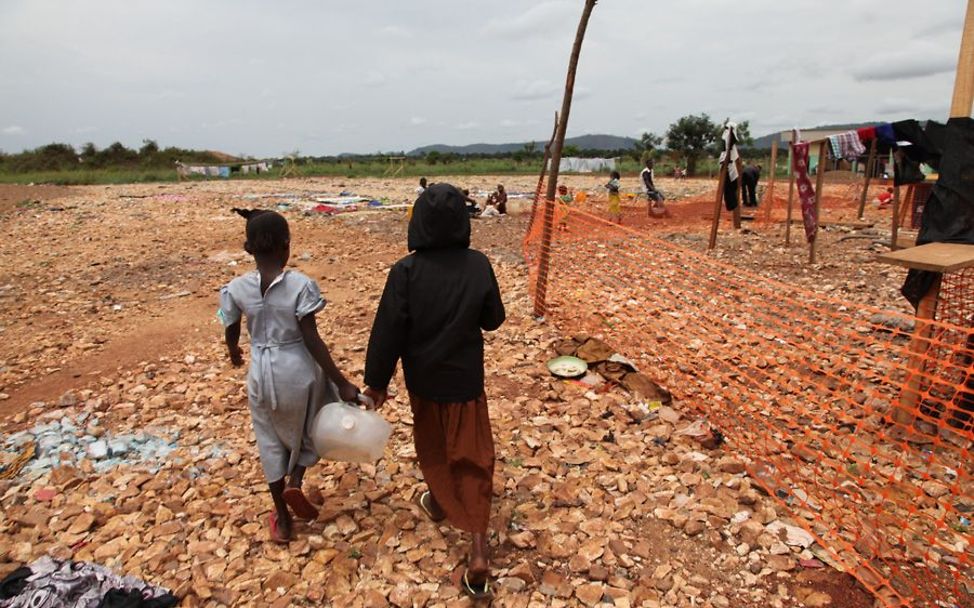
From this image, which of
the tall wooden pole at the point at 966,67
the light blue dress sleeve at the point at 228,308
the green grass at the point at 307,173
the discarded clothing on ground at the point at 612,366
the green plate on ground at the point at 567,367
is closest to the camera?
the light blue dress sleeve at the point at 228,308

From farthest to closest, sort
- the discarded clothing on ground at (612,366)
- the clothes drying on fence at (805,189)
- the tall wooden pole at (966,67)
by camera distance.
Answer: the clothes drying on fence at (805,189) → the discarded clothing on ground at (612,366) → the tall wooden pole at (966,67)

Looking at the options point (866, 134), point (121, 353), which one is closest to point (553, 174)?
point (121, 353)

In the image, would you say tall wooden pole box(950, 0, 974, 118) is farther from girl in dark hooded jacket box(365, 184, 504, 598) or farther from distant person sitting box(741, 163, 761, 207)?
distant person sitting box(741, 163, 761, 207)

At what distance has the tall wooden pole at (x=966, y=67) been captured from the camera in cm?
321

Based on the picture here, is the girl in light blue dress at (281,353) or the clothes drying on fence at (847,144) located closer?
the girl in light blue dress at (281,353)

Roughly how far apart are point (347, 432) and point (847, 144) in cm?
963

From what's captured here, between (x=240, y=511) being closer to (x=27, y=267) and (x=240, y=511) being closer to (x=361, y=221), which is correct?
(x=27, y=267)

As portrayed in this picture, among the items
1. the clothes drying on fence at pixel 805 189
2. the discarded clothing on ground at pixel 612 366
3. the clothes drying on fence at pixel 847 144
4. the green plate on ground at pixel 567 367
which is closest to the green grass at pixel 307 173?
the clothes drying on fence at pixel 847 144

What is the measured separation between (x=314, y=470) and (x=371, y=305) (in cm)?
351

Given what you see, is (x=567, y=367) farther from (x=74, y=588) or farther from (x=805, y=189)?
(x=805, y=189)

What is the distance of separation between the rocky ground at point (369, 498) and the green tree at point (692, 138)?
35.1m

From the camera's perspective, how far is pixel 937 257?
3.10 m

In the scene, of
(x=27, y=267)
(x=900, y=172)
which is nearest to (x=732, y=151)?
(x=900, y=172)

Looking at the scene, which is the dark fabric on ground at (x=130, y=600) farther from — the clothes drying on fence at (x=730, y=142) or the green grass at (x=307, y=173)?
the green grass at (x=307, y=173)
